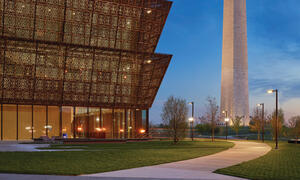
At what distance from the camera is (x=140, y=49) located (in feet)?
147

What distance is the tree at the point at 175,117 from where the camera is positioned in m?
35.9

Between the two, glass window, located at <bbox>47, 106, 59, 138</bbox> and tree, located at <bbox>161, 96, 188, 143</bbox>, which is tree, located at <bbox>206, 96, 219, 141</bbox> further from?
glass window, located at <bbox>47, 106, 59, 138</bbox>

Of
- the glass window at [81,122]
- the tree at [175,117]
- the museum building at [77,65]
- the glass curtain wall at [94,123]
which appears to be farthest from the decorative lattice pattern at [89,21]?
the tree at [175,117]

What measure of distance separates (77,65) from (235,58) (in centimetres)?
4625

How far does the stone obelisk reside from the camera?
7631 centimetres

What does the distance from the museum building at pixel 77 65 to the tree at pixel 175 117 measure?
8929 millimetres

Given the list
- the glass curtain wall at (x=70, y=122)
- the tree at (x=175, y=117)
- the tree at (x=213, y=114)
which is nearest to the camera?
the tree at (x=175, y=117)

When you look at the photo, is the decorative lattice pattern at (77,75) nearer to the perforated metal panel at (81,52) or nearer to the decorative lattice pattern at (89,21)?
the perforated metal panel at (81,52)

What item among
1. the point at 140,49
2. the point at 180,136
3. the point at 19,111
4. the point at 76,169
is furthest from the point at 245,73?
the point at 76,169

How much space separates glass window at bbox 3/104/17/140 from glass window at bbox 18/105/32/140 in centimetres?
60

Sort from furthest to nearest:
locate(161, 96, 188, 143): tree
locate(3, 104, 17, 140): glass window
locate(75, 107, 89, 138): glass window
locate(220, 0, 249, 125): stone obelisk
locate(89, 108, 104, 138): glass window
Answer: locate(220, 0, 249, 125): stone obelisk, locate(89, 108, 104, 138): glass window, locate(75, 107, 89, 138): glass window, locate(3, 104, 17, 140): glass window, locate(161, 96, 188, 143): tree

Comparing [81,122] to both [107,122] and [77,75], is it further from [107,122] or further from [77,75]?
[77,75]

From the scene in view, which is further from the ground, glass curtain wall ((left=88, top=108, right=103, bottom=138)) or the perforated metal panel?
the perforated metal panel

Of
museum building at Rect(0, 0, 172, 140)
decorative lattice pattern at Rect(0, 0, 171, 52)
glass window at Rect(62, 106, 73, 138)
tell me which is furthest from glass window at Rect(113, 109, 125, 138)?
decorative lattice pattern at Rect(0, 0, 171, 52)
